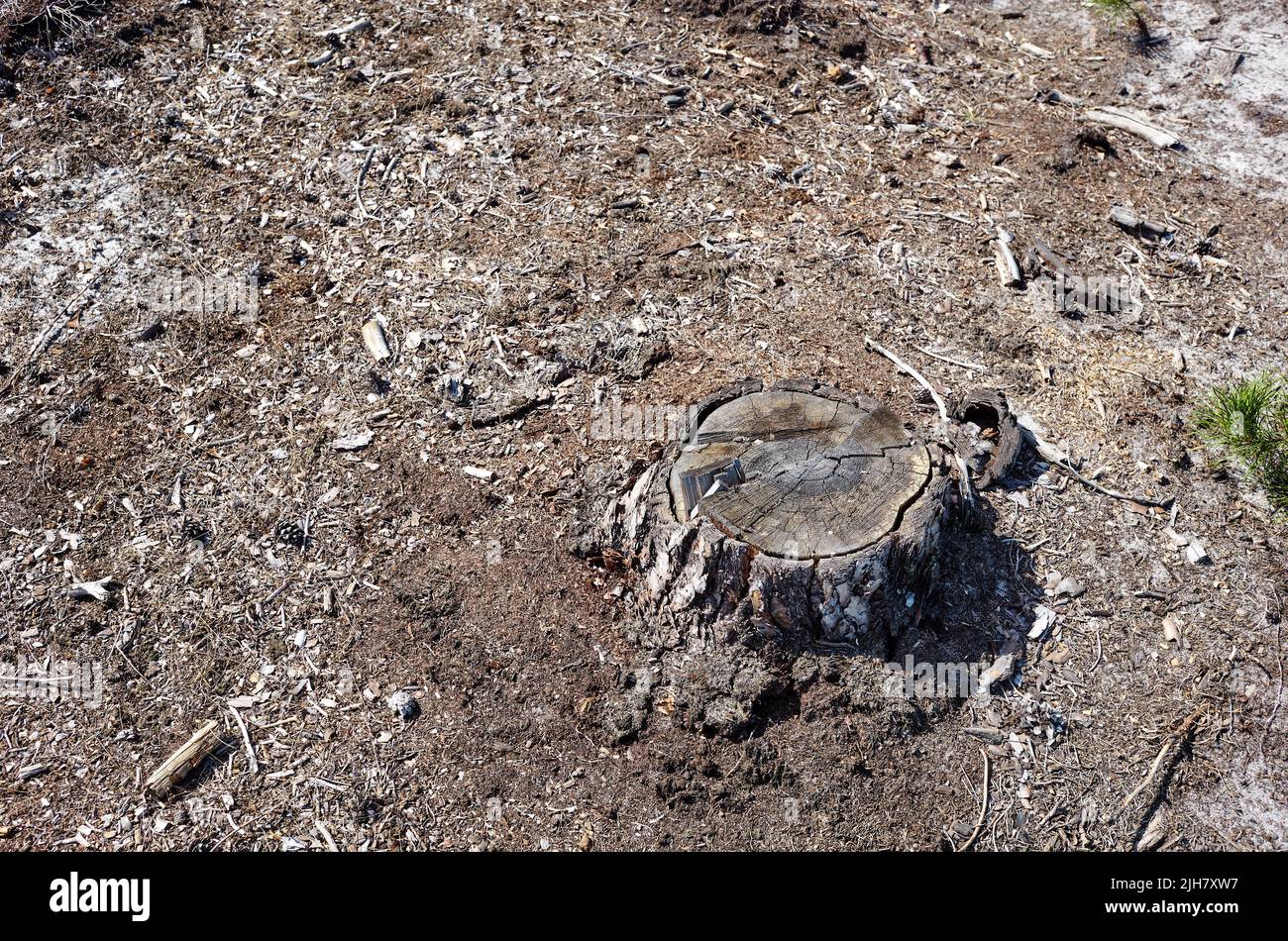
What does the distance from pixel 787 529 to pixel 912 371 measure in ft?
5.26

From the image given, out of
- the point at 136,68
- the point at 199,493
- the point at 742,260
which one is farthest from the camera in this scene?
the point at 136,68

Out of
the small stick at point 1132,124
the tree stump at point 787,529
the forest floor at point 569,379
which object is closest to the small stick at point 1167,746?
the forest floor at point 569,379

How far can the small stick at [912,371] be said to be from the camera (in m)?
4.58

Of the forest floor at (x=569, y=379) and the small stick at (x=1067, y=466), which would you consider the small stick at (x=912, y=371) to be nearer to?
the forest floor at (x=569, y=379)

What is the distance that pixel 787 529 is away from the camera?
3541mm

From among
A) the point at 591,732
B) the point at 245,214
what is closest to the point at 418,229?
the point at 245,214

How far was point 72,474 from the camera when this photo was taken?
4363 millimetres

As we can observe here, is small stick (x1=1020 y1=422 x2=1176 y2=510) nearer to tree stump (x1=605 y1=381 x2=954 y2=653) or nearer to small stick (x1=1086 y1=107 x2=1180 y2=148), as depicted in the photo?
tree stump (x1=605 y1=381 x2=954 y2=653)

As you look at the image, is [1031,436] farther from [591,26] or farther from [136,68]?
[136,68]

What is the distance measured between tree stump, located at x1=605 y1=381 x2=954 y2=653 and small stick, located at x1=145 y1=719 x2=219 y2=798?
5.45 feet

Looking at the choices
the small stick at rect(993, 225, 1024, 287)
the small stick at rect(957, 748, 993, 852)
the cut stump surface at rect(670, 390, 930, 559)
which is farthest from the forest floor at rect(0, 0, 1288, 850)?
the cut stump surface at rect(670, 390, 930, 559)

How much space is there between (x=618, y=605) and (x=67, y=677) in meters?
2.14

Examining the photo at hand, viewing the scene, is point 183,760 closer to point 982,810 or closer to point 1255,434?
point 982,810

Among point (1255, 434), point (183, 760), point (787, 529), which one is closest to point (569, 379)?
point (787, 529)
